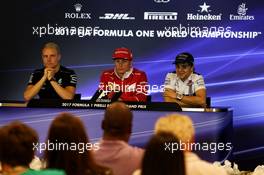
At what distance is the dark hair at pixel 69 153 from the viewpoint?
339cm

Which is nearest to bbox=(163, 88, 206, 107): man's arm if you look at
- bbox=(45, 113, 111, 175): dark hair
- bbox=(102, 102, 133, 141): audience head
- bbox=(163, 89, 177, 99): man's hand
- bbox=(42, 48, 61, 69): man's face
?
bbox=(163, 89, 177, 99): man's hand

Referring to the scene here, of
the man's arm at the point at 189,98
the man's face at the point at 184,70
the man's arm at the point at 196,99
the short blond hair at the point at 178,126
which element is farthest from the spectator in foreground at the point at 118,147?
the man's face at the point at 184,70

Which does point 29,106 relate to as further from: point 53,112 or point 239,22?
point 239,22

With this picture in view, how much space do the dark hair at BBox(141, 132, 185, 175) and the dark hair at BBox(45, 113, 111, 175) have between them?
1.49 feet

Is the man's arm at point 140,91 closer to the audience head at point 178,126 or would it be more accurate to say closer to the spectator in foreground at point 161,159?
the audience head at point 178,126

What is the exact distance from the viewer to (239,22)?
8.42 metres

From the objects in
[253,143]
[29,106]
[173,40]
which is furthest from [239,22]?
[29,106]

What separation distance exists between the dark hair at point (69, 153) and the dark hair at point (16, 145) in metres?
0.24

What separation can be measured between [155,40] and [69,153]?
5.29 m

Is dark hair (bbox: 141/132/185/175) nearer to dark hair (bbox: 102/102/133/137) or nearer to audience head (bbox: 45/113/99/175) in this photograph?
audience head (bbox: 45/113/99/175)

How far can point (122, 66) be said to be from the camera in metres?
7.06

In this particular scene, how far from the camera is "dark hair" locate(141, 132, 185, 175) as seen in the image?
3.01 meters

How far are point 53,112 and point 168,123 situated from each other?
82.9 inches

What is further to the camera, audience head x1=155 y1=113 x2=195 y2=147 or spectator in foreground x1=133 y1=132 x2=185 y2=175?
audience head x1=155 y1=113 x2=195 y2=147
